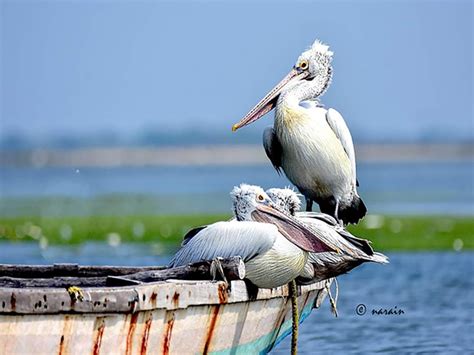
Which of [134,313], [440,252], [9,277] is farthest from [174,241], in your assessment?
[134,313]

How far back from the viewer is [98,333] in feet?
24.7

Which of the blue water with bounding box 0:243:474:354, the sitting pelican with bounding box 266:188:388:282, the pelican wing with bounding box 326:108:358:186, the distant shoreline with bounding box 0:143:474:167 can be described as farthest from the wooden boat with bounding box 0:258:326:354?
the distant shoreline with bounding box 0:143:474:167

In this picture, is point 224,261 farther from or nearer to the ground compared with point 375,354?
farther from the ground

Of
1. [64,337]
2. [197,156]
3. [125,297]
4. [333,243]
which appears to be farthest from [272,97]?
[197,156]

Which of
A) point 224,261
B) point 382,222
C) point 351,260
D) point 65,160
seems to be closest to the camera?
point 224,261

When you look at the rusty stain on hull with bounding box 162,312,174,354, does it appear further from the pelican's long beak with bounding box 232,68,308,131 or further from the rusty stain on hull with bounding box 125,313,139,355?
the pelican's long beak with bounding box 232,68,308,131

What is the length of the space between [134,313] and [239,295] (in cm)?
92

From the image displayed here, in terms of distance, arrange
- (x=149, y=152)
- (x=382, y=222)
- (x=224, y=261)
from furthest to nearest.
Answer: (x=149, y=152)
(x=382, y=222)
(x=224, y=261)

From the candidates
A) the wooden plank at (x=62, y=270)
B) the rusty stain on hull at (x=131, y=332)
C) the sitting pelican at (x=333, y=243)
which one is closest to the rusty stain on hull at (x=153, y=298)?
the rusty stain on hull at (x=131, y=332)

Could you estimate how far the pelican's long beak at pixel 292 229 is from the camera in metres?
8.62

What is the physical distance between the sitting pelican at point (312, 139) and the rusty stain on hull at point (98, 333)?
280 centimetres

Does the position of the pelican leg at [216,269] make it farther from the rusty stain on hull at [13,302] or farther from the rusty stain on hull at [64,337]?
the rusty stain on hull at [13,302]

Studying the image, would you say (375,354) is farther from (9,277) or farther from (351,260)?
(9,277)

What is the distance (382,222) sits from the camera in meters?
21.3
